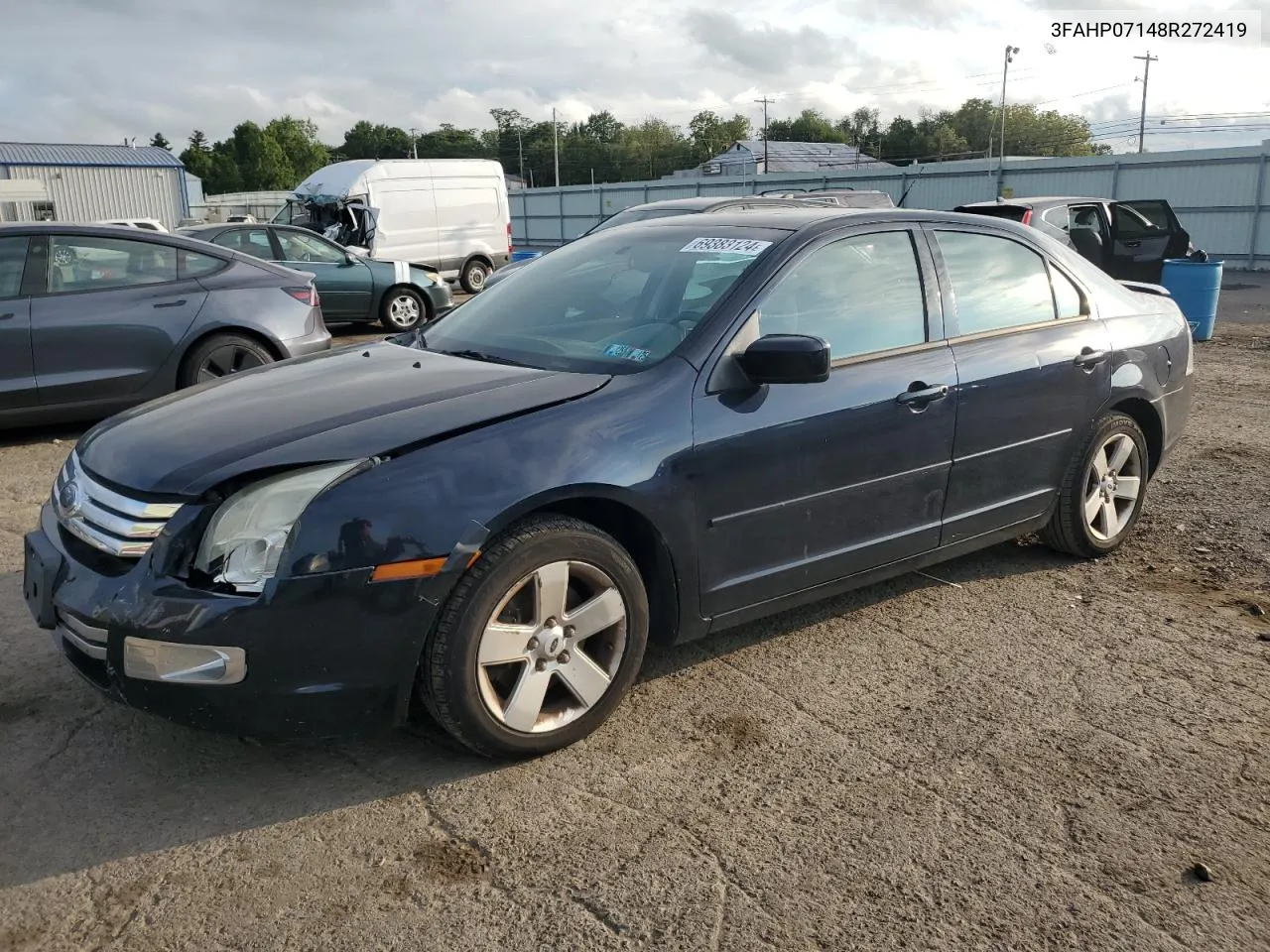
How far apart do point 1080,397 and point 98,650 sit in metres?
3.79

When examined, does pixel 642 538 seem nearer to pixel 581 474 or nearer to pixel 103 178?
pixel 581 474

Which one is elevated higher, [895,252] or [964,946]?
[895,252]

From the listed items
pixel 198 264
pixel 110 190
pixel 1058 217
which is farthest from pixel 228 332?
pixel 110 190

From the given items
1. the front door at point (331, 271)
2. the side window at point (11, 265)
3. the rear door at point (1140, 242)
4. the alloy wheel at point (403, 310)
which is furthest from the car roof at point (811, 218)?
the rear door at point (1140, 242)

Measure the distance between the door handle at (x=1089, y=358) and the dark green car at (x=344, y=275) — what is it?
31.1 feet

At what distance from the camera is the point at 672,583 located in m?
3.34

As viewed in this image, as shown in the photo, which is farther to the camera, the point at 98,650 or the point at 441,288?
the point at 441,288

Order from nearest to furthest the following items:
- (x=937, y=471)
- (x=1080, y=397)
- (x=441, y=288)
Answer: (x=937, y=471) → (x=1080, y=397) → (x=441, y=288)

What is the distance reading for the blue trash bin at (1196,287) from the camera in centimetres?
1172

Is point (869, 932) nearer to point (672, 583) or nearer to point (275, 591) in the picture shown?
point (672, 583)

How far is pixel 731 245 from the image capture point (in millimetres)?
3871

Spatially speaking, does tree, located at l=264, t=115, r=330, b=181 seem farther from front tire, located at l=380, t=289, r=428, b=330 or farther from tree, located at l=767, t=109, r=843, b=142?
front tire, located at l=380, t=289, r=428, b=330

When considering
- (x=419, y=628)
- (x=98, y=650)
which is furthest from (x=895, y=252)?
(x=98, y=650)

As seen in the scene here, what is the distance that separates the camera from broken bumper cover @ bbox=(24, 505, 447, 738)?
2703mm
